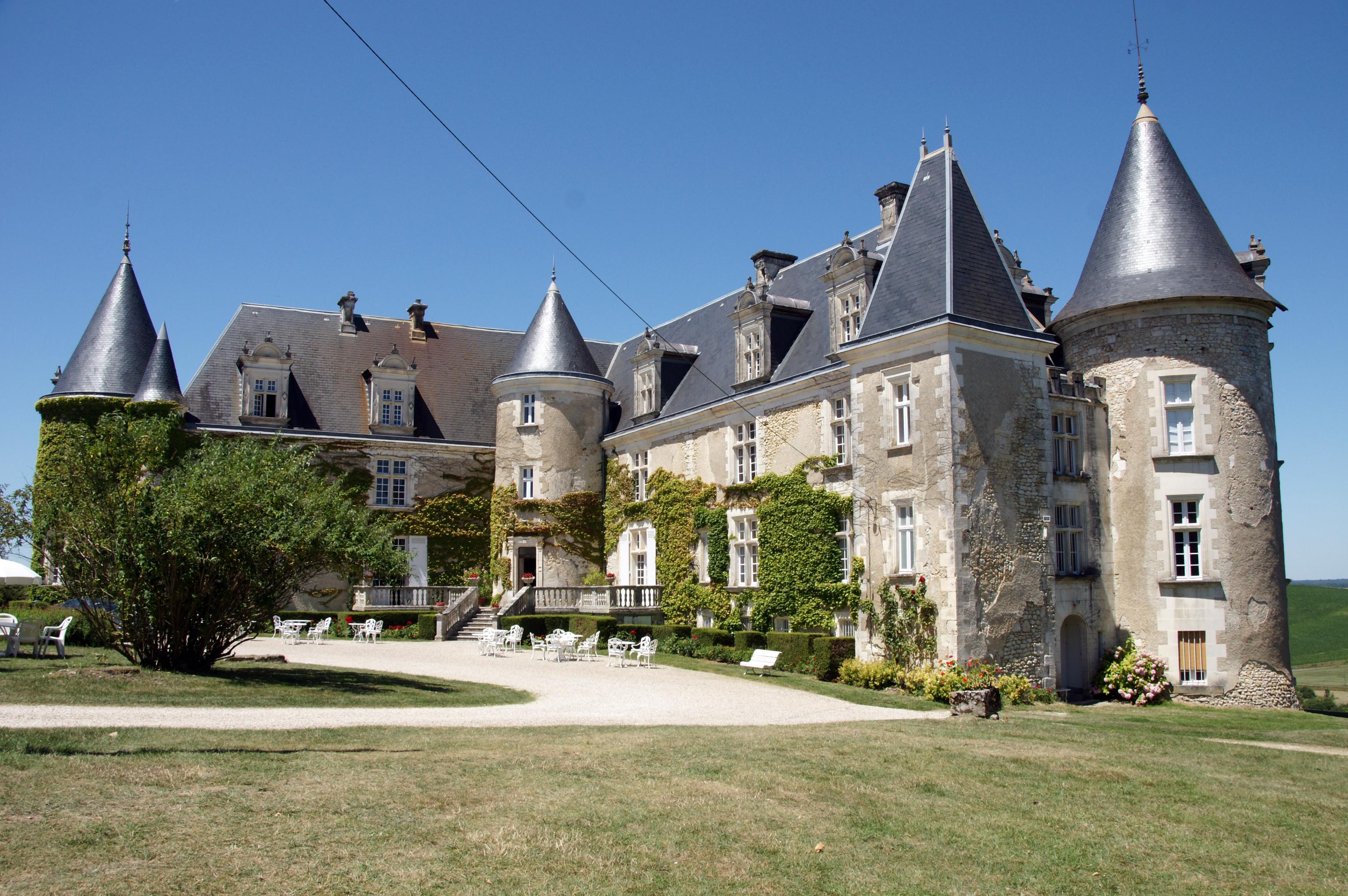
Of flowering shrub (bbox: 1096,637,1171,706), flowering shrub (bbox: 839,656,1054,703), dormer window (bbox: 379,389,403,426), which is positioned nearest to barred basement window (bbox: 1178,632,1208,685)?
flowering shrub (bbox: 1096,637,1171,706)

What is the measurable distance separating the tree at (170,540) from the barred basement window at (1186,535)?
63.5 ft

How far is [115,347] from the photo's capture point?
115 ft

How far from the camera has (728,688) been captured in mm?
20125

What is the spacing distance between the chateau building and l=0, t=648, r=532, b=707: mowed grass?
10302 mm

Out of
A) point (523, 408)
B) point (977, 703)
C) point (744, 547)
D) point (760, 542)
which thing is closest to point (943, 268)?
point (760, 542)

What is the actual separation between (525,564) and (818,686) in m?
17.0

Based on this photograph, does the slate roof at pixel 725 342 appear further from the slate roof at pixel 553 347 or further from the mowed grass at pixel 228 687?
the mowed grass at pixel 228 687

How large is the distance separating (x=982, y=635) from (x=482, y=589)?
19.6 meters

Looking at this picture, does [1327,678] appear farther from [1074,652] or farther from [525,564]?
[525,564]

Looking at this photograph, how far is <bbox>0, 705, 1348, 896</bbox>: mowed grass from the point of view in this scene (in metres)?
7.38

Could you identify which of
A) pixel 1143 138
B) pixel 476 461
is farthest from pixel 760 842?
pixel 476 461

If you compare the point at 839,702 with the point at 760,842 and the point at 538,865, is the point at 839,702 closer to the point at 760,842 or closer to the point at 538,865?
the point at 760,842

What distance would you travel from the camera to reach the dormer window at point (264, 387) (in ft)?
117

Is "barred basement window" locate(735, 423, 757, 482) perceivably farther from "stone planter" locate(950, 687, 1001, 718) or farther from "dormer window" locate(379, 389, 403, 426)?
→ "dormer window" locate(379, 389, 403, 426)
